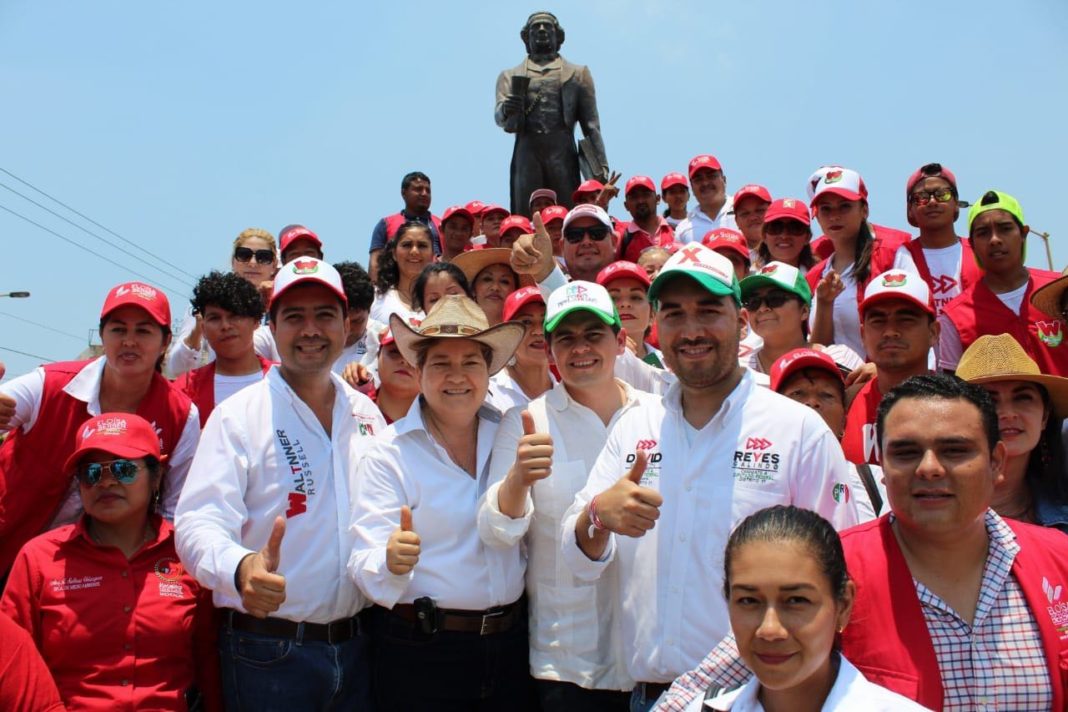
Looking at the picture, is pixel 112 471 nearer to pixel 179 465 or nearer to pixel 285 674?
pixel 179 465

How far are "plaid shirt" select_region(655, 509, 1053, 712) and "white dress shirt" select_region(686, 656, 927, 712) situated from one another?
0.15m

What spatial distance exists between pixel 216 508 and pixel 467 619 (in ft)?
3.80

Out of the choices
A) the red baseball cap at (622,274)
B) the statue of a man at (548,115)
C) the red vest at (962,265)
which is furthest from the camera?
the statue of a man at (548,115)

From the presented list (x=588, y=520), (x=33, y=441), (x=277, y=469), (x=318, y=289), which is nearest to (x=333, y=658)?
(x=277, y=469)

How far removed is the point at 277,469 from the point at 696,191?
7319 millimetres

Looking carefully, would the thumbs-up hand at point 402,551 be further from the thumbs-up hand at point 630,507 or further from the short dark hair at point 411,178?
the short dark hair at point 411,178

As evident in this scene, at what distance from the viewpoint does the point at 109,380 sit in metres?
4.71

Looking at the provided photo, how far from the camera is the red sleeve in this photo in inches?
134

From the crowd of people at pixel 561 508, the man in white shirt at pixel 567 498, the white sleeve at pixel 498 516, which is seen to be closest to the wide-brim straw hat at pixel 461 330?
the crowd of people at pixel 561 508

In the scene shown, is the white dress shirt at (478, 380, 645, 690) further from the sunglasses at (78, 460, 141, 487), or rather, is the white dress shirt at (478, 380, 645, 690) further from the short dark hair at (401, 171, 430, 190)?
the short dark hair at (401, 171, 430, 190)

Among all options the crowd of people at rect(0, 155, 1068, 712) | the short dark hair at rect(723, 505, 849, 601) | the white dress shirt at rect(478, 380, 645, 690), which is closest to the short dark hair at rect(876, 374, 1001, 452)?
the crowd of people at rect(0, 155, 1068, 712)

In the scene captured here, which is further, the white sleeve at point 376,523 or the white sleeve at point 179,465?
the white sleeve at point 179,465

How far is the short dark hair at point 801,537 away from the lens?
8.23 feet

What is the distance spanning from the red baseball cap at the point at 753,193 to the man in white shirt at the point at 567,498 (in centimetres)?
501
